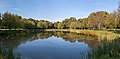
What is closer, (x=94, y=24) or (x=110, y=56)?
(x=110, y=56)

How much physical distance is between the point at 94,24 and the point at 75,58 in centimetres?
7044

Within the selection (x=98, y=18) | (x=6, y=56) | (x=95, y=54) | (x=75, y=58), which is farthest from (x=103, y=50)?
(x=98, y=18)

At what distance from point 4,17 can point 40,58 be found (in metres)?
52.6

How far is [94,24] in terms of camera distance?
87000 millimetres

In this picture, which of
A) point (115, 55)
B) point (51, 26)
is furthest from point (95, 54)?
point (51, 26)

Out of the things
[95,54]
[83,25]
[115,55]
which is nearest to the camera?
[115,55]

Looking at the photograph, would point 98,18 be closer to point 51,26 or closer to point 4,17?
point 4,17

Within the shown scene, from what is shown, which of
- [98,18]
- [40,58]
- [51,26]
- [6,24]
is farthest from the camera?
[51,26]

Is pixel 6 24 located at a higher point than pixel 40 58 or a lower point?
higher

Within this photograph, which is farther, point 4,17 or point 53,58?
point 4,17

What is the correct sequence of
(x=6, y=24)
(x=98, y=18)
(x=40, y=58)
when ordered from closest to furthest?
(x=40, y=58) < (x=6, y=24) < (x=98, y=18)

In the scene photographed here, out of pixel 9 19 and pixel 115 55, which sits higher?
pixel 9 19

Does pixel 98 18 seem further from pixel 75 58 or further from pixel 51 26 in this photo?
pixel 51 26

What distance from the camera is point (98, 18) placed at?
84.8m
